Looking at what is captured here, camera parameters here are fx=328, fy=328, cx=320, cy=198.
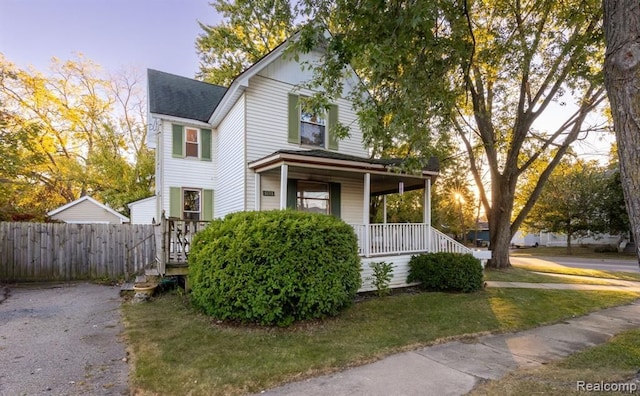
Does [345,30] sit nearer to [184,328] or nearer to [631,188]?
[631,188]

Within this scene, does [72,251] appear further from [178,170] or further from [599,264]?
[599,264]

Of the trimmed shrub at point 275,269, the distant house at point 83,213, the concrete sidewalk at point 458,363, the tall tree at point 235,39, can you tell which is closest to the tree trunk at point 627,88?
the concrete sidewalk at point 458,363

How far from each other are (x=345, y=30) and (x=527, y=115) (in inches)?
374

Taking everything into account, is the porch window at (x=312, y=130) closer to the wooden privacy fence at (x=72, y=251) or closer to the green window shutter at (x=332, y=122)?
the green window shutter at (x=332, y=122)

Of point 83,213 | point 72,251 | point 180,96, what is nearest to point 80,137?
point 83,213

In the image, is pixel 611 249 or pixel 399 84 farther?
pixel 611 249

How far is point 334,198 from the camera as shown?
1093 cm

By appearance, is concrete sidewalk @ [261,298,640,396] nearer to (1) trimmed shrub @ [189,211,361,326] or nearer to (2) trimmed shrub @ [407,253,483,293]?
(1) trimmed shrub @ [189,211,361,326]

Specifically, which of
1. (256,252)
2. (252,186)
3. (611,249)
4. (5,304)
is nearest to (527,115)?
(252,186)

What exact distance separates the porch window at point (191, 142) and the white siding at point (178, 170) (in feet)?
0.60

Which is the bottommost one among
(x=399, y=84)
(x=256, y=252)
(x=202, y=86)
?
(x=256, y=252)

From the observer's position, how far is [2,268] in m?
9.69

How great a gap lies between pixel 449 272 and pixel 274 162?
5.47 metres

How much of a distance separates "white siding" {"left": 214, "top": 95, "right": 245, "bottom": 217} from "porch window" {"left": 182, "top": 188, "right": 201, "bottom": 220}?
24.8 inches
